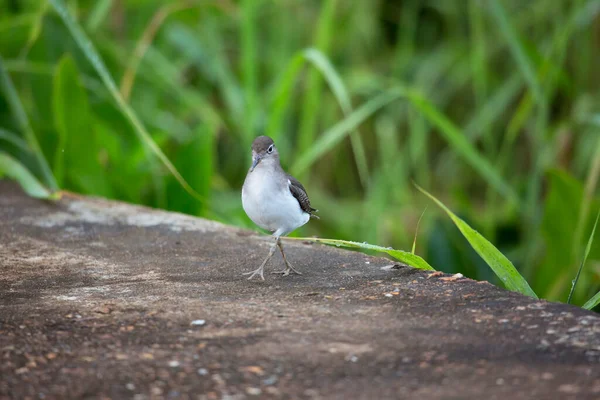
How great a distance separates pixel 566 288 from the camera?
3.98m

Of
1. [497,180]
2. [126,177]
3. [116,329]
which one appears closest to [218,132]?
[126,177]

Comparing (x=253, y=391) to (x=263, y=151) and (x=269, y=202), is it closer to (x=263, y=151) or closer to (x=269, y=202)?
(x=269, y=202)

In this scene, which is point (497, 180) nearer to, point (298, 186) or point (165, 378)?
point (298, 186)

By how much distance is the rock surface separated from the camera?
1.68 meters

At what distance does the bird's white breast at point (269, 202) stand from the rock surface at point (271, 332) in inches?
5.2

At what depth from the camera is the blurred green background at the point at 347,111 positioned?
403 centimetres

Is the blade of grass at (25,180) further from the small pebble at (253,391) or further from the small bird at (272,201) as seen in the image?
the small pebble at (253,391)

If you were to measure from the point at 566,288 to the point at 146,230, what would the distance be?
198cm

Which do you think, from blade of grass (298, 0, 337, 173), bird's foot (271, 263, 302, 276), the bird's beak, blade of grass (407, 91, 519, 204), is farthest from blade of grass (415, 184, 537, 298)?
blade of grass (298, 0, 337, 173)

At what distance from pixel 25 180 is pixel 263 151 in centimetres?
118

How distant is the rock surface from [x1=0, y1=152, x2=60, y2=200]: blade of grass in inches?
24.9

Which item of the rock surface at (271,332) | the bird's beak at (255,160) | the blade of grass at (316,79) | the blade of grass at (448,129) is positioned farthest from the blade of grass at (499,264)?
the blade of grass at (316,79)

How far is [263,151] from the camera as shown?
2951 mm

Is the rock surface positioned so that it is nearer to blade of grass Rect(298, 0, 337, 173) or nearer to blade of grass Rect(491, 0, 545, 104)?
blade of grass Rect(491, 0, 545, 104)
